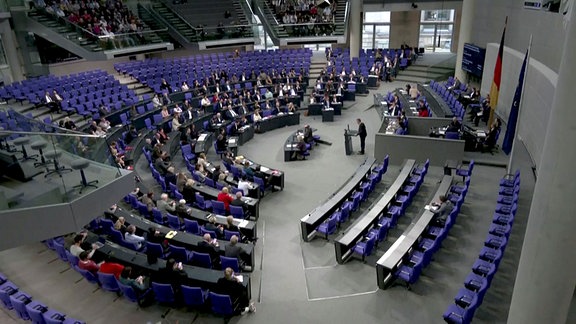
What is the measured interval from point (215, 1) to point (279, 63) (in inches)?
348

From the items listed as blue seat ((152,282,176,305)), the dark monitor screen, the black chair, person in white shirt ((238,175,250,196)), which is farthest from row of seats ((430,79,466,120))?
the black chair

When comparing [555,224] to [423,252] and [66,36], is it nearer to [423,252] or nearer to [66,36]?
[423,252]

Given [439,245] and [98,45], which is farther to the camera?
[98,45]

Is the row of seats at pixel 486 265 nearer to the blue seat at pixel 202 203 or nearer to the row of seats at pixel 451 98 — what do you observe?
the blue seat at pixel 202 203

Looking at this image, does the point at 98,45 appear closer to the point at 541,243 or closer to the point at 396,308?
the point at 396,308

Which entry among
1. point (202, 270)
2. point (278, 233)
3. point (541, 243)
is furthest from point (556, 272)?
point (278, 233)

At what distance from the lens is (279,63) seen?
92.4 feet

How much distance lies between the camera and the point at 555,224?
5.07m

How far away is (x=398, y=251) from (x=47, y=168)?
24.4ft

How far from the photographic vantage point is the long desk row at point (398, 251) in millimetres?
9254

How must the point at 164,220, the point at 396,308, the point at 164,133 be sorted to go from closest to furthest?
the point at 396,308
the point at 164,220
the point at 164,133

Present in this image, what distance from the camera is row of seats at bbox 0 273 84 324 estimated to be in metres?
8.07

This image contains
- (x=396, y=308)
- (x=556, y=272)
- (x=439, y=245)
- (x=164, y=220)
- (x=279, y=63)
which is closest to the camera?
(x=556, y=272)

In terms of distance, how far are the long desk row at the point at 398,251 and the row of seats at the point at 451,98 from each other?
9633 millimetres
